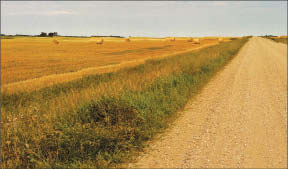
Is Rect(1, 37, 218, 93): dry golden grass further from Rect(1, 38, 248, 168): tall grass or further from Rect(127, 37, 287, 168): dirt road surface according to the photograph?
Rect(127, 37, 287, 168): dirt road surface

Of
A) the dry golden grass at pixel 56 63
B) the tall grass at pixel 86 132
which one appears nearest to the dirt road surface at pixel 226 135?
Answer: the tall grass at pixel 86 132

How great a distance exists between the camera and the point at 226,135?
4.68 m

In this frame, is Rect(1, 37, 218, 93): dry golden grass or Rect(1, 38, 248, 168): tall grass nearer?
Rect(1, 38, 248, 168): tall grass

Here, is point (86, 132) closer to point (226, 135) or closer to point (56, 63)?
point (226, 135)

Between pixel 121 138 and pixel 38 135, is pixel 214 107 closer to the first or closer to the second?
pixel 121 138

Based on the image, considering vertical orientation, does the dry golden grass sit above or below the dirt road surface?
above

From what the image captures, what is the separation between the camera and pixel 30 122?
16.3 feet

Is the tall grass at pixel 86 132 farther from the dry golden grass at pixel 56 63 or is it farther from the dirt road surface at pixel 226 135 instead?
the dry golden grass at pixel 56 63

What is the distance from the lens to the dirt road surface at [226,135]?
12.3ft

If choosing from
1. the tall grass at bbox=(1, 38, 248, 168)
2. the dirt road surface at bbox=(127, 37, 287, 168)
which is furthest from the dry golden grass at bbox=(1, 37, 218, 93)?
the dirt road surface at bbox=(127, 37, 287, 168)

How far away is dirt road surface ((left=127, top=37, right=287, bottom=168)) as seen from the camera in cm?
376

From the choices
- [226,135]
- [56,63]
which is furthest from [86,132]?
[56,63]

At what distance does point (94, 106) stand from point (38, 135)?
142 centimetres

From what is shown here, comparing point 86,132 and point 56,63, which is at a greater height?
point 56,63
